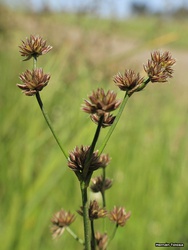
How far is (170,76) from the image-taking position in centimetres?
42

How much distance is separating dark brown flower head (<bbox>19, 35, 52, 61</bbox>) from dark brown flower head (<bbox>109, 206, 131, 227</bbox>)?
7.6 inches

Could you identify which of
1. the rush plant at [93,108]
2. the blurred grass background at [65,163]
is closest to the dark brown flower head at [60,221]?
the rush plant at [93,108]

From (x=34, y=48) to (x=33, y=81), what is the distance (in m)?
0.05

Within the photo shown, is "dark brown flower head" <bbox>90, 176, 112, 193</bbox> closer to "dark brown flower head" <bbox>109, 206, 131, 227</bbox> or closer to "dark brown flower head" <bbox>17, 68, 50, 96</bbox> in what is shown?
"dark brown flower head" <bbox>109, 206, 131, 227</bbox>

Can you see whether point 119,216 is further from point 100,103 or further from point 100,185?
point 100,103

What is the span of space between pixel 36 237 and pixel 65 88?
4.19ft

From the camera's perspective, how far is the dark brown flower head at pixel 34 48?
0.44 meters

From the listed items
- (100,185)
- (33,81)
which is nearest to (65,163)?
(100,185)

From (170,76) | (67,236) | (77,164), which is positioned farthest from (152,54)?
(67,236)

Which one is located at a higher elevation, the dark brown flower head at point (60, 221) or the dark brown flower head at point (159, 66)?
the dark brown flower head at point (159, 66)

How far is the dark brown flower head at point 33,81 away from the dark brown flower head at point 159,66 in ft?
0.33

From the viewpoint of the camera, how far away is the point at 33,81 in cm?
41

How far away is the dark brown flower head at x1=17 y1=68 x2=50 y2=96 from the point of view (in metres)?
0.41

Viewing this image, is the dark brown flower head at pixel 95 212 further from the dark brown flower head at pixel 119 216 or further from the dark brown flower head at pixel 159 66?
the dark brown flower head at pixel 159 66
